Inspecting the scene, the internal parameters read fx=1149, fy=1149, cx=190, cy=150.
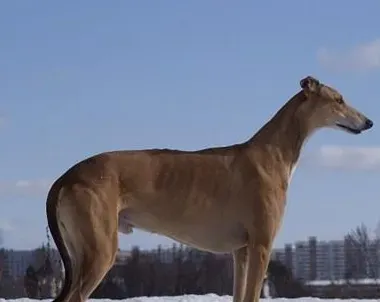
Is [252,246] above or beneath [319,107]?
beneath

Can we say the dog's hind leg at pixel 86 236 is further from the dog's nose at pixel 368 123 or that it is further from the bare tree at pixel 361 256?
the bare tree at pixel 361 256

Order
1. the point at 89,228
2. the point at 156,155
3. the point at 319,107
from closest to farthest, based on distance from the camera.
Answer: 1. the point at 89,228
2. the point at 156,155
3. the point at 319,107

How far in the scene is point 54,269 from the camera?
2934 centimetres

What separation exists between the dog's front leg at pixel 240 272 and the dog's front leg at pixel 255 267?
0.35 metres

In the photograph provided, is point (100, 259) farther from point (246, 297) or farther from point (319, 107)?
point (319, 107)

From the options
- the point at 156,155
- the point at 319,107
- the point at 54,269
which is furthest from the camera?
the point at 54,269

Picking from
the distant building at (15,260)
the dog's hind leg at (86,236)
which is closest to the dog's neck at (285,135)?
the dog's hind leg at (86,236)

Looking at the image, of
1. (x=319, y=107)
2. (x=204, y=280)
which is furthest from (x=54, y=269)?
(x=204, y=280)

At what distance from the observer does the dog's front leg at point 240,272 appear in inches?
452

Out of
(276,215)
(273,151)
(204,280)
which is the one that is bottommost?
(276,215)

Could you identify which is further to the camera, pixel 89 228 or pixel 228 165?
pixel 228 165

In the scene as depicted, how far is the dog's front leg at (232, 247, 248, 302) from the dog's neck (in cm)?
95

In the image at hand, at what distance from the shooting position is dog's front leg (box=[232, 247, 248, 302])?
37.7ft

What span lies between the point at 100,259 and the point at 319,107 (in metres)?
2.96
